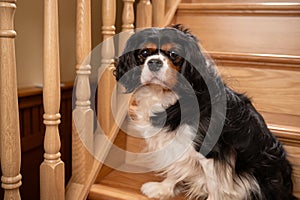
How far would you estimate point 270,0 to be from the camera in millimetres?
1766

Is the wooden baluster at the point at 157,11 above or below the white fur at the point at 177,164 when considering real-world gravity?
above

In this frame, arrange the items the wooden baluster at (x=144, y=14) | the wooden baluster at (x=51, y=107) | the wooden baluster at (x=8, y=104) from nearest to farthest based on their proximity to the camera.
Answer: the wooden baluster at (x=8, y=104), the wooden baluster at (x=51, y=107), the wooden baluster at (x=144, y=14)

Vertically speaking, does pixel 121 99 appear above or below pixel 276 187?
above

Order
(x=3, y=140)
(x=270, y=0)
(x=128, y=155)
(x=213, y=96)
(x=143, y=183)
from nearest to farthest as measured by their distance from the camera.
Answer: (x=3, y=140)
(x=213, y=96)
(x=143, y=183)
(x=128, y=155)
(x=270, y=0)

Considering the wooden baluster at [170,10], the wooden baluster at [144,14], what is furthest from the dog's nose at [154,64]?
the wooden baluster at [170,10]

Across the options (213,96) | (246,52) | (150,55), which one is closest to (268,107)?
(246,52)

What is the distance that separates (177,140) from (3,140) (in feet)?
1.64

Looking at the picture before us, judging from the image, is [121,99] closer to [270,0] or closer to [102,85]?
[102,85]

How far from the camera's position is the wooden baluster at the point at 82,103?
40.8 inches

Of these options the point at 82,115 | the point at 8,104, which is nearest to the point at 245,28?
the point at 82,115

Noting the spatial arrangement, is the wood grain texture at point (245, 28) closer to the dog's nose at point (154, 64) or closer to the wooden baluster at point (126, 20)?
A: the wooden baluster at point (126, 20)

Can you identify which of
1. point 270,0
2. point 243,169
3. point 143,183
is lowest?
point 143,183

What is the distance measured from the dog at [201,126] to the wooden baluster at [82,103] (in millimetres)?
141

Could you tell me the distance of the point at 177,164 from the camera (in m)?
1.10
